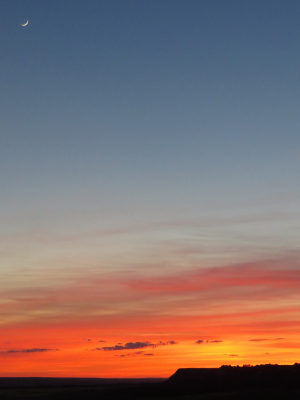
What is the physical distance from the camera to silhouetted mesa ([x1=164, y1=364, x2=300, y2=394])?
75.2 meters

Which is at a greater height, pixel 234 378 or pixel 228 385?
pixel 234 378

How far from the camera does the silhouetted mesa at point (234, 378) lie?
2960 inches

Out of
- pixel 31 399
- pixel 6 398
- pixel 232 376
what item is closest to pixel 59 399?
pixel 31 399

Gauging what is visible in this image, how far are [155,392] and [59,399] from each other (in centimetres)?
1763

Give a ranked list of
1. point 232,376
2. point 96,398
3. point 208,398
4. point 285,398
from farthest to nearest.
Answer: point 96,398, point 232,376, point 208,398, point 285,398

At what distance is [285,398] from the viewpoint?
64250mm

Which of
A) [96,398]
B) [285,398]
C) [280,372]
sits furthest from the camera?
[96,398]

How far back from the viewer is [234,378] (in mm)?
84438

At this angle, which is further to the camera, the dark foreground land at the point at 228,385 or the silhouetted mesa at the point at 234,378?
the silhouetted mesa at the point at 234,378

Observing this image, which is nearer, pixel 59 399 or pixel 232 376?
pixel 232 376

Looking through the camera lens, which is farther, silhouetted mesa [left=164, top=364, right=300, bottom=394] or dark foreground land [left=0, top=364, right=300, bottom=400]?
silhouetted mesa [left=164, top=364, right=300, bottom=394]

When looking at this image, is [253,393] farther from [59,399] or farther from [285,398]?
[59,399]

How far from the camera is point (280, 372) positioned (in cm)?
7812

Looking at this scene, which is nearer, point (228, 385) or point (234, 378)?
point (228, 385)
